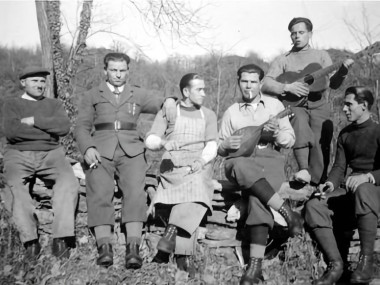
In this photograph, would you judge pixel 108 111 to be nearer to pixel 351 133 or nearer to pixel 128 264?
pixel 128 264

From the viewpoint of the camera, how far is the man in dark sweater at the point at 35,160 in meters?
3.85

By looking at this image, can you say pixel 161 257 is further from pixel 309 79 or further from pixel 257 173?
pixel 309 79

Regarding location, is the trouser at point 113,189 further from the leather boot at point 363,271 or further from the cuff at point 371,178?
the cuff at point 371,178

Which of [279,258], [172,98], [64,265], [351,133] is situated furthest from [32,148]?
[351,133]

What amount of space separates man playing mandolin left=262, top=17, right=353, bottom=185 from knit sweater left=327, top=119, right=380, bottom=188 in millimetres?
433

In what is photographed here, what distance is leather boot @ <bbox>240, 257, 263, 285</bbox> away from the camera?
347 centimetres

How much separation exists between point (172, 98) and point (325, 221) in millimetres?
2085

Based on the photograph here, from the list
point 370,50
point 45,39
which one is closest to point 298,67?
point 370,50

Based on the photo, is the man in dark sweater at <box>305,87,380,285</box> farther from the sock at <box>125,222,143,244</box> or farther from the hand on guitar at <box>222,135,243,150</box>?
the sock at <box>125,222,143,244</box>

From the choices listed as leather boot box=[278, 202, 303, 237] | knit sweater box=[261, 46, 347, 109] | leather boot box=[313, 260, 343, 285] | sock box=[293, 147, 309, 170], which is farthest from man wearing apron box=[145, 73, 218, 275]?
leather boot box=[313, 260, 343, 285]

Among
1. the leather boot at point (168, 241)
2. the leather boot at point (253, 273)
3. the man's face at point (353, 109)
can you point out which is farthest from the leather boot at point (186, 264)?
the man's face at point (353, 109)

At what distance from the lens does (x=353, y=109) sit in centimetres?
396

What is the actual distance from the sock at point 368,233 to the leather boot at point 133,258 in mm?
2082

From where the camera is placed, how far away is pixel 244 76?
163 inches
